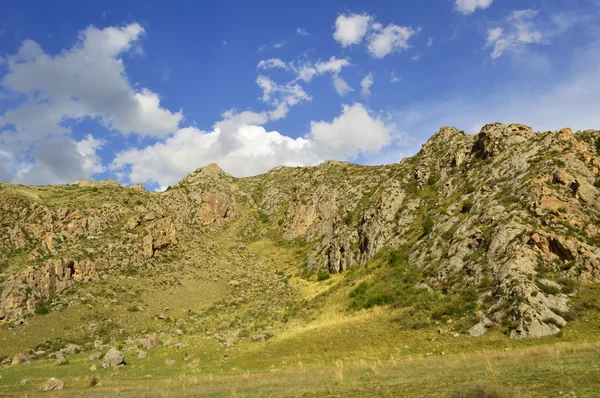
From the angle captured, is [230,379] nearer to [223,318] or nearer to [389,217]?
[223,318]

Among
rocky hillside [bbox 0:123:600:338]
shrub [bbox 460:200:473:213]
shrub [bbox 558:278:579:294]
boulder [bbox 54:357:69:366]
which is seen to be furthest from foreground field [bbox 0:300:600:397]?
shrub [bbox 460:200:473:213]

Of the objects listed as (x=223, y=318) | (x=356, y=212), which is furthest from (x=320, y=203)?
(x=223, y=318)

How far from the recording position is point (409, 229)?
184 feet

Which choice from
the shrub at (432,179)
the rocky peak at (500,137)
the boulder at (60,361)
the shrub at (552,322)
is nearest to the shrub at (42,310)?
the boulder at (60,361)

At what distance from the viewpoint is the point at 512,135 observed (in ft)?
173

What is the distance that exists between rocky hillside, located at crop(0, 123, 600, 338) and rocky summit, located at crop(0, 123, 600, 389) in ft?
0.71

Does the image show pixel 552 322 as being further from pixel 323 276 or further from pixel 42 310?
pixel 42 310

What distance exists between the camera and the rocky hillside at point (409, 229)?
101ft

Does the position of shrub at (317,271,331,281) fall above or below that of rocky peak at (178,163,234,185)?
below

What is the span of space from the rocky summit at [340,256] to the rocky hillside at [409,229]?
21 centimetres

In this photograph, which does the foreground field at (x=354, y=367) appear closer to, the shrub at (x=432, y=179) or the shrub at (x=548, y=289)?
the shrub at (x=548, y=289)

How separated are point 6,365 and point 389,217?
53076 millimetres

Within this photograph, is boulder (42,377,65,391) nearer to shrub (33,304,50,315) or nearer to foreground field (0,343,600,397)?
foreground field (0,343,600,397)

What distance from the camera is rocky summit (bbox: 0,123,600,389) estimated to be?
102ft
